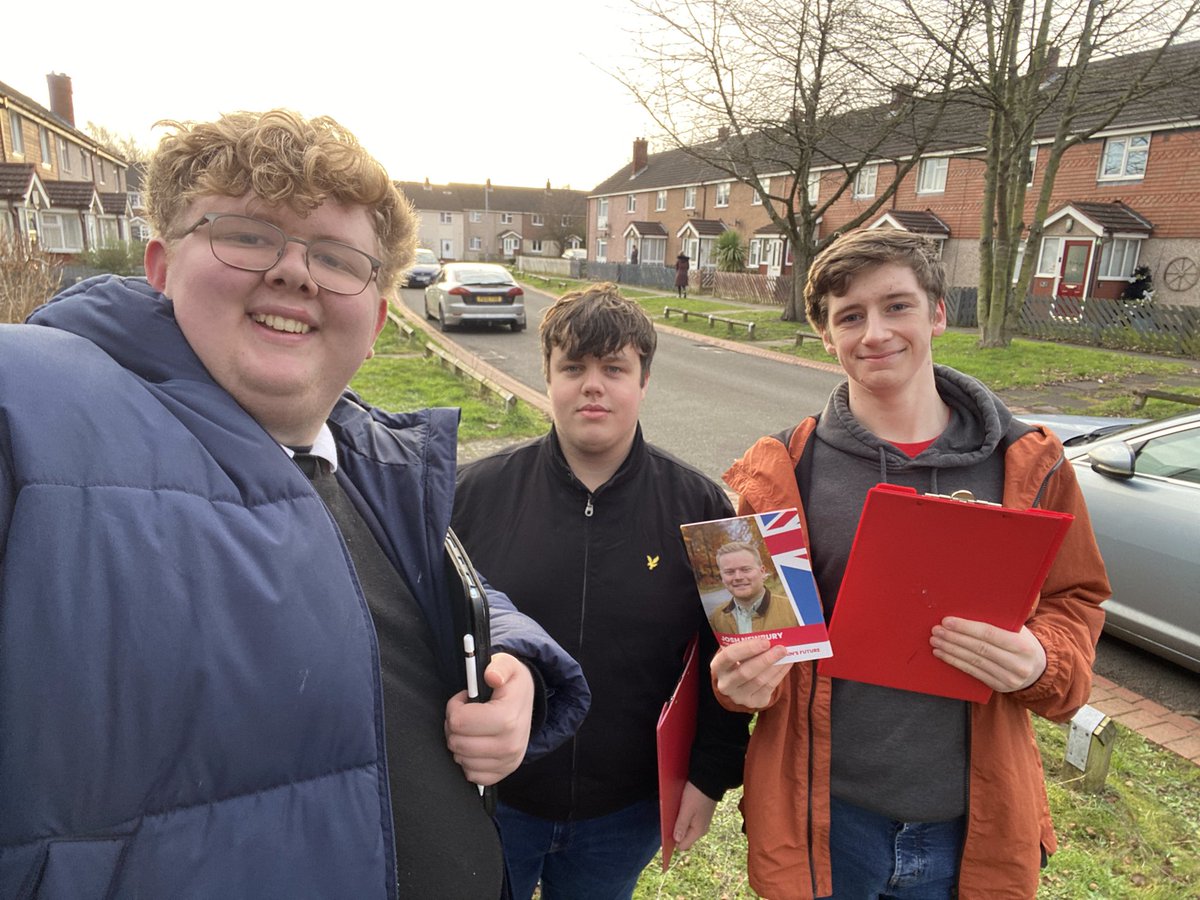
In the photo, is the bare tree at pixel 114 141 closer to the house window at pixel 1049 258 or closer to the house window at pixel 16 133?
the house window at pixel 16 133

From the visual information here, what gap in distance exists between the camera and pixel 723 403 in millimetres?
11180

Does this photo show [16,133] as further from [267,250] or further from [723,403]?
[267,250]

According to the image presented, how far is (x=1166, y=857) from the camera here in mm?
2773

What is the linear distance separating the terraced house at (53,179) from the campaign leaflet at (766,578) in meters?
27.6

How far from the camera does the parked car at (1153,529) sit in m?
3.96

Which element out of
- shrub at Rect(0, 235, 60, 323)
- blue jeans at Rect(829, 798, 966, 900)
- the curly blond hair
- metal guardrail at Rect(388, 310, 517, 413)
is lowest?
metal guardrail at Rect(388, 310, 517, 413)

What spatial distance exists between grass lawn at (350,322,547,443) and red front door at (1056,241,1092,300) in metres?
21.7

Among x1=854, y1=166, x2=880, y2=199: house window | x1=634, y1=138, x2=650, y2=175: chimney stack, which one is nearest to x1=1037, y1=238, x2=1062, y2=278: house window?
x1=854, y1=166, x2=880, y2=199: house window

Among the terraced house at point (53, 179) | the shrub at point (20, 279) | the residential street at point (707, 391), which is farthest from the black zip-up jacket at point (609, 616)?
the terraced house at point (53, 179)

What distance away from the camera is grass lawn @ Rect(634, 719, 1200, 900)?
2639 millimetres

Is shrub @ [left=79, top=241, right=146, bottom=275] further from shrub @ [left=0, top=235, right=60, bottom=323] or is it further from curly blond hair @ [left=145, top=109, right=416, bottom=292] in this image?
curly blond hair @ [left=145, top=109, right=416, bottom=292]

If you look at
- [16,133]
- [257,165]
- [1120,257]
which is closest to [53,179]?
[16,133]

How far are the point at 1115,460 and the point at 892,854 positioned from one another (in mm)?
3343

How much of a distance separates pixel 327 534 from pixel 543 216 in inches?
3451
